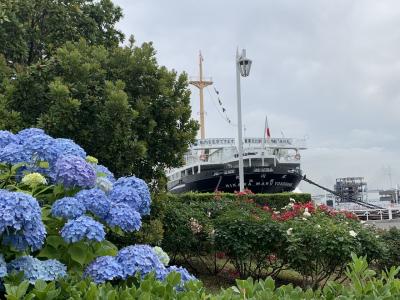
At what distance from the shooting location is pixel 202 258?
412 inches

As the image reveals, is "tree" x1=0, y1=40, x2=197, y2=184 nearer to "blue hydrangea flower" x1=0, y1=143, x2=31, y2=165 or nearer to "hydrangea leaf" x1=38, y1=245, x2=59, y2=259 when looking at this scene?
"blue hydrangea flower" x1=0, y1=143, x2=31, y2=165

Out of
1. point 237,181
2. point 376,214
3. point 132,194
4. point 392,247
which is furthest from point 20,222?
point 237,181

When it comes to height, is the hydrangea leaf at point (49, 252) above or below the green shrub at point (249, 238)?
above

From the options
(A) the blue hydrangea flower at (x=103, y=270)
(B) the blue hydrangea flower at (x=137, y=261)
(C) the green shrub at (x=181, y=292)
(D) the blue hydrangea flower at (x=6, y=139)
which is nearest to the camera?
(C) the green shrub at (x=181, y=292)

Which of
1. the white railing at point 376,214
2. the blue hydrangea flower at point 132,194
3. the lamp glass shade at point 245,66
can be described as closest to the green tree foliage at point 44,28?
the lamp glass shade at point 245,66

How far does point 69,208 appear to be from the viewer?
341cm

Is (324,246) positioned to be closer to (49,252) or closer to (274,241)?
(274,241)

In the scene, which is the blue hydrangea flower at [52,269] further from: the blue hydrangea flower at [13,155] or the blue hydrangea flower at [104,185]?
the blue hydrangea flower at [13,155]

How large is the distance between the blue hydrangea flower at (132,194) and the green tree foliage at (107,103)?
2.43 metres

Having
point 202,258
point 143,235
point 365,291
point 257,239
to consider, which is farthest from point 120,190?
point 202,258

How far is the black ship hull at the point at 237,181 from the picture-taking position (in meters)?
39.7

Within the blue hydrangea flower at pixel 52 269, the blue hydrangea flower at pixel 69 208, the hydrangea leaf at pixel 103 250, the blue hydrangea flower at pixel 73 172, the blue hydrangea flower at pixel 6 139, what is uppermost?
the blue hydrangea flower at pixel 6 139

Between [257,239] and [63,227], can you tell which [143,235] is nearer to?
[257,239]

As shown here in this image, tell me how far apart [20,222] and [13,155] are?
3.31 ft
